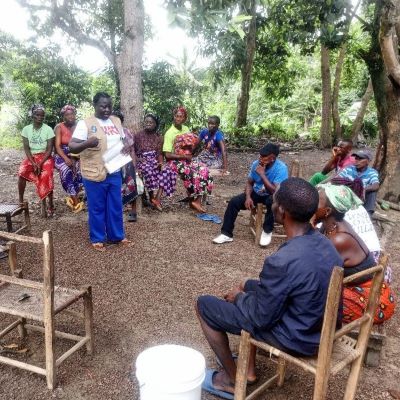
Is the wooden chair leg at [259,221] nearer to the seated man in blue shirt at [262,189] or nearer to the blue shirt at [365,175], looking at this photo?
the seated man in blue shirt at [262,189]

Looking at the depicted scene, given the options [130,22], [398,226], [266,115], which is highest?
[130,22]

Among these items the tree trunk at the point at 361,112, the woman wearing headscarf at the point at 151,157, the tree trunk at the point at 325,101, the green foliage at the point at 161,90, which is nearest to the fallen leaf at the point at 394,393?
the woman wearing headscarf at the point at 151,157

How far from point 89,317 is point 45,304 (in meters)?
0.55

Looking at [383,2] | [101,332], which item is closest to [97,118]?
[101,332]

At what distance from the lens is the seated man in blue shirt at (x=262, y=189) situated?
5137 mm

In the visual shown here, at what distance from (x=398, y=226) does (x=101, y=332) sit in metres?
5.09

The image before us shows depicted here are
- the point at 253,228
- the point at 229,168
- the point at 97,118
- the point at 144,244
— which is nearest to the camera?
the point at 97,118

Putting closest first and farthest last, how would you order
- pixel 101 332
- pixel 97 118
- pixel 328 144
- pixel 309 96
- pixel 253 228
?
1. pixel 101 332
2. pixel 97 118
3. pixel 253 228
4. pixel 328 144
5. pixel 309 96

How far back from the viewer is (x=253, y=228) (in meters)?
5.88

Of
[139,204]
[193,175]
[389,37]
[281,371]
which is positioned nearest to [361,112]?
[389,37]

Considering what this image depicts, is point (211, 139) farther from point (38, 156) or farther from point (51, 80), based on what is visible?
point (51, 80)

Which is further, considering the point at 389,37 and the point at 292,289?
the point at 389,37

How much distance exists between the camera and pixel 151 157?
6.58 meters

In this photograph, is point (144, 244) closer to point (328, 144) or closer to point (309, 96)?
point (328, 144)
